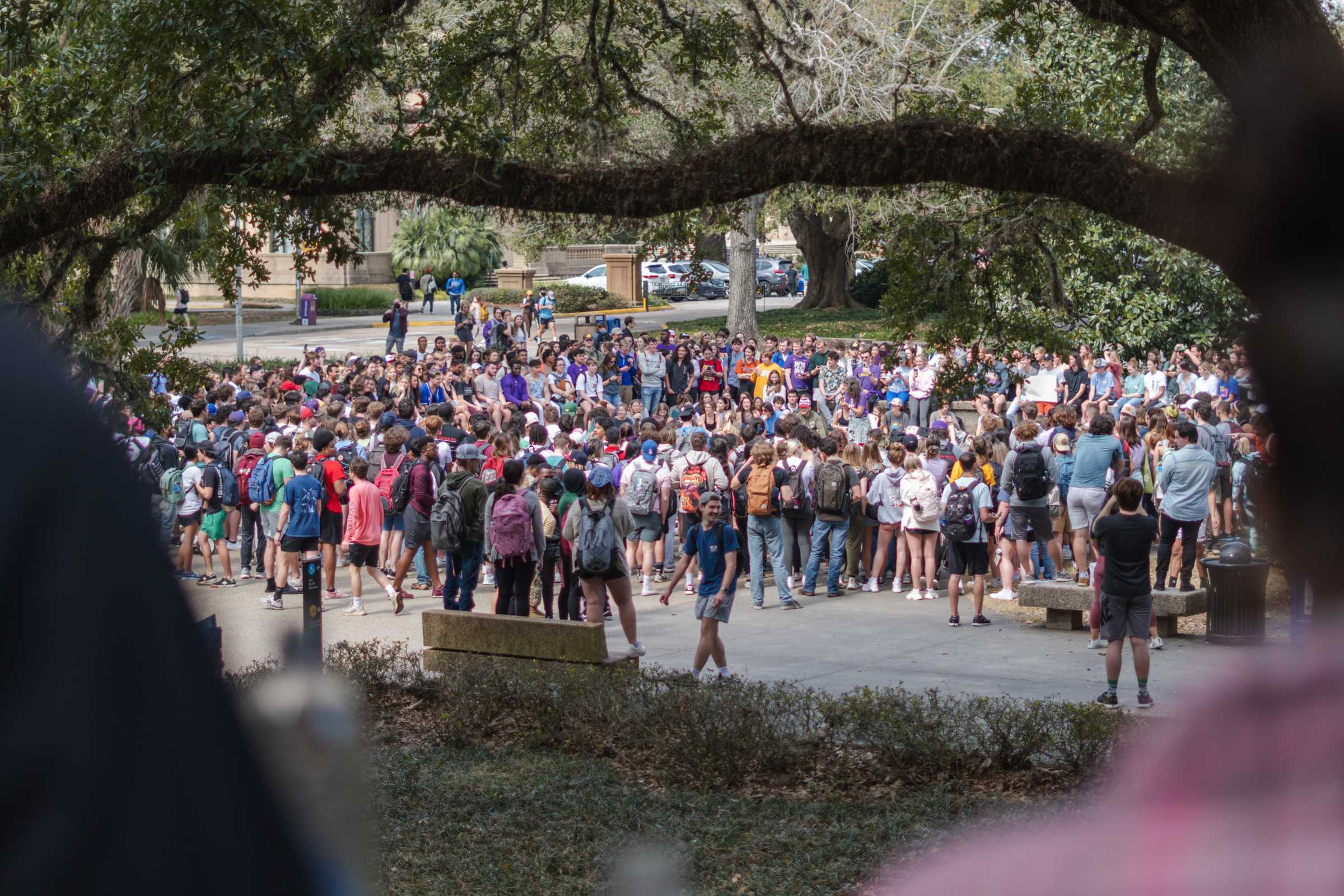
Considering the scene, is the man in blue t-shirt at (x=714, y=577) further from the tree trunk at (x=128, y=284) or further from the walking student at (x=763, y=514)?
the tree trunk at (x=128, y=284)

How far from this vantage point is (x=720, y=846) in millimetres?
8453

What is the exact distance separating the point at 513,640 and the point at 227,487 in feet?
17.2

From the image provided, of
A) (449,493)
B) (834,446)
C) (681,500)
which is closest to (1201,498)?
(834,446)

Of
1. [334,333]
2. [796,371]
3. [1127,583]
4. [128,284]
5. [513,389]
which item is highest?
[334,333]

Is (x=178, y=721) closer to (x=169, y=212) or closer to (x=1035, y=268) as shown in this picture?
(x=169, y=212)

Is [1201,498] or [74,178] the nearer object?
Answer: [74,178]

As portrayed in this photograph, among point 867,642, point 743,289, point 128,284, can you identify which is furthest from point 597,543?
point 743,289

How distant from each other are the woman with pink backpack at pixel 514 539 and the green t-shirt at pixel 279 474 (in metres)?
2.62

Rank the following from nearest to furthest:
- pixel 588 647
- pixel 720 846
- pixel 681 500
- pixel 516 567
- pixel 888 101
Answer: pixel 720 846 < pixel 588 647 < pixel 516 567 < pixel 681 500 < pixel 888 101

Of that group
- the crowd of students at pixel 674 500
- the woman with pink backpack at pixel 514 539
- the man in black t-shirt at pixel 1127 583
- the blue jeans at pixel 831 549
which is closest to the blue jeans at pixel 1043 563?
the crowd of students at pixel 674 500

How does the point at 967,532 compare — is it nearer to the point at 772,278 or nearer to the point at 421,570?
the point at 421,570

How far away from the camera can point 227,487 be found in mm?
16125

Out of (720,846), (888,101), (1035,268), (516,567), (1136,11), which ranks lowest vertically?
(720,846)

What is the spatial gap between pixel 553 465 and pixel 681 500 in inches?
63.6
